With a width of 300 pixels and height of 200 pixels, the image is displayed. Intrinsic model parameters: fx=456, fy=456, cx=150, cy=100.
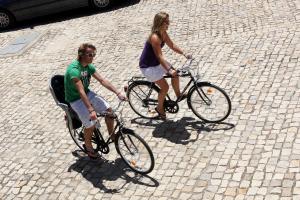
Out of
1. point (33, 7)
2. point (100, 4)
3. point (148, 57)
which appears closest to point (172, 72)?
point (148, 57)

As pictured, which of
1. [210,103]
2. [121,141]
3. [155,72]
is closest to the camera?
[121,141]

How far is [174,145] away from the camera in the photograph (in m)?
7.67

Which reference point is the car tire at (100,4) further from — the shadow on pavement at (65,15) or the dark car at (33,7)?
the shadow on pavement at (65,15)

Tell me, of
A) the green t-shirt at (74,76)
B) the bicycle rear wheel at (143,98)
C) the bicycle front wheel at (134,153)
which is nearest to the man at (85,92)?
the green t-shirt at (74,76)

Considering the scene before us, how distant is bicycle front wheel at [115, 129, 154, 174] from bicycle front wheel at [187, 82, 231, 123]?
59.9 inches

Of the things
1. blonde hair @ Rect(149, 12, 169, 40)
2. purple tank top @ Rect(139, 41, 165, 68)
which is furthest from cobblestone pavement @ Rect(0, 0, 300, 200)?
blonde hair @ Rect(149, 12, 169, 40)

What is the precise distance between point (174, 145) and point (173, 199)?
1.37 meters

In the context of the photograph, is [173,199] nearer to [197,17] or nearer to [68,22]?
[197,17]

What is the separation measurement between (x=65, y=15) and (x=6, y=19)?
6.58 feet

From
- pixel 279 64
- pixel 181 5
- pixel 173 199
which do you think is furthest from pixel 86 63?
pixel 181 5

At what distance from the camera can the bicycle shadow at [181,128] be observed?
784 centimetres

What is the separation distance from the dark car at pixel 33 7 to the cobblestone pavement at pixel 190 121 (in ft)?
6.25

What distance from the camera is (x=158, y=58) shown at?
24.6ft

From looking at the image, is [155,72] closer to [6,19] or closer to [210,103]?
[210,103]
